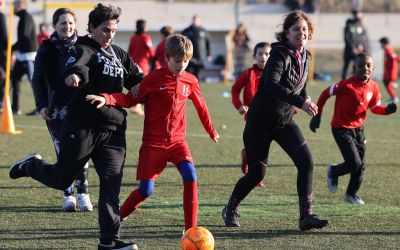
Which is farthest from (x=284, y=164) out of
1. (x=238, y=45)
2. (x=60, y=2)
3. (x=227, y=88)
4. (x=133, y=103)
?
(x=60, y=2)

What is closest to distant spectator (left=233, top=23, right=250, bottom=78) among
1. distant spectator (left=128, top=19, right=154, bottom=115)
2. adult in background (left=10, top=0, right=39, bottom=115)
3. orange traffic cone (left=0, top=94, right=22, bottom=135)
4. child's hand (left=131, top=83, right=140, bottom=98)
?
distant spectator (left=128, top=19, right=154, bottom=115)

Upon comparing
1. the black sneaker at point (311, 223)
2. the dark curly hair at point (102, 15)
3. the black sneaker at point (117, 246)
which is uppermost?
the dark curly hair at point (102, 15)

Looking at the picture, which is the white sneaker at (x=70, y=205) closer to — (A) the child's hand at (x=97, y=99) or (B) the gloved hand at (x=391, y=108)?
(A) the child's hand at (x=97, y=99)

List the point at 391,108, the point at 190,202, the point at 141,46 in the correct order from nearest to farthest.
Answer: the point at 190,202
the point at 391,108
the point at 141,46

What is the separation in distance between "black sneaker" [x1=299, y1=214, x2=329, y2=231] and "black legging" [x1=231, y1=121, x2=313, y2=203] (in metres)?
0.25

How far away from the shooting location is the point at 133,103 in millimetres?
7102

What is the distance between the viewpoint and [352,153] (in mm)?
9375

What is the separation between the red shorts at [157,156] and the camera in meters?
7.20

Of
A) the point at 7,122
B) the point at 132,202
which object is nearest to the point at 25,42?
the point at 7,122

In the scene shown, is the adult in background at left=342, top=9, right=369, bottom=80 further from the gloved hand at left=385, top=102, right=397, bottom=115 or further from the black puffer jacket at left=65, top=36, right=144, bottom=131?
the black puffer jacket at left=65, top=36, right=144, bottom=131

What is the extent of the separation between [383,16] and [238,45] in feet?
38.5

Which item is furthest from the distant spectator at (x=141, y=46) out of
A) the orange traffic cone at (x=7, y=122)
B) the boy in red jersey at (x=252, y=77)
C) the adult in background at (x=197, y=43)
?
the boy in red jersey at (x=252, y=77)

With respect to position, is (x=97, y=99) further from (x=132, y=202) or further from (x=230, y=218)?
(x=230, y=218)

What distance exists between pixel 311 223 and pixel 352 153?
6.34 feet
